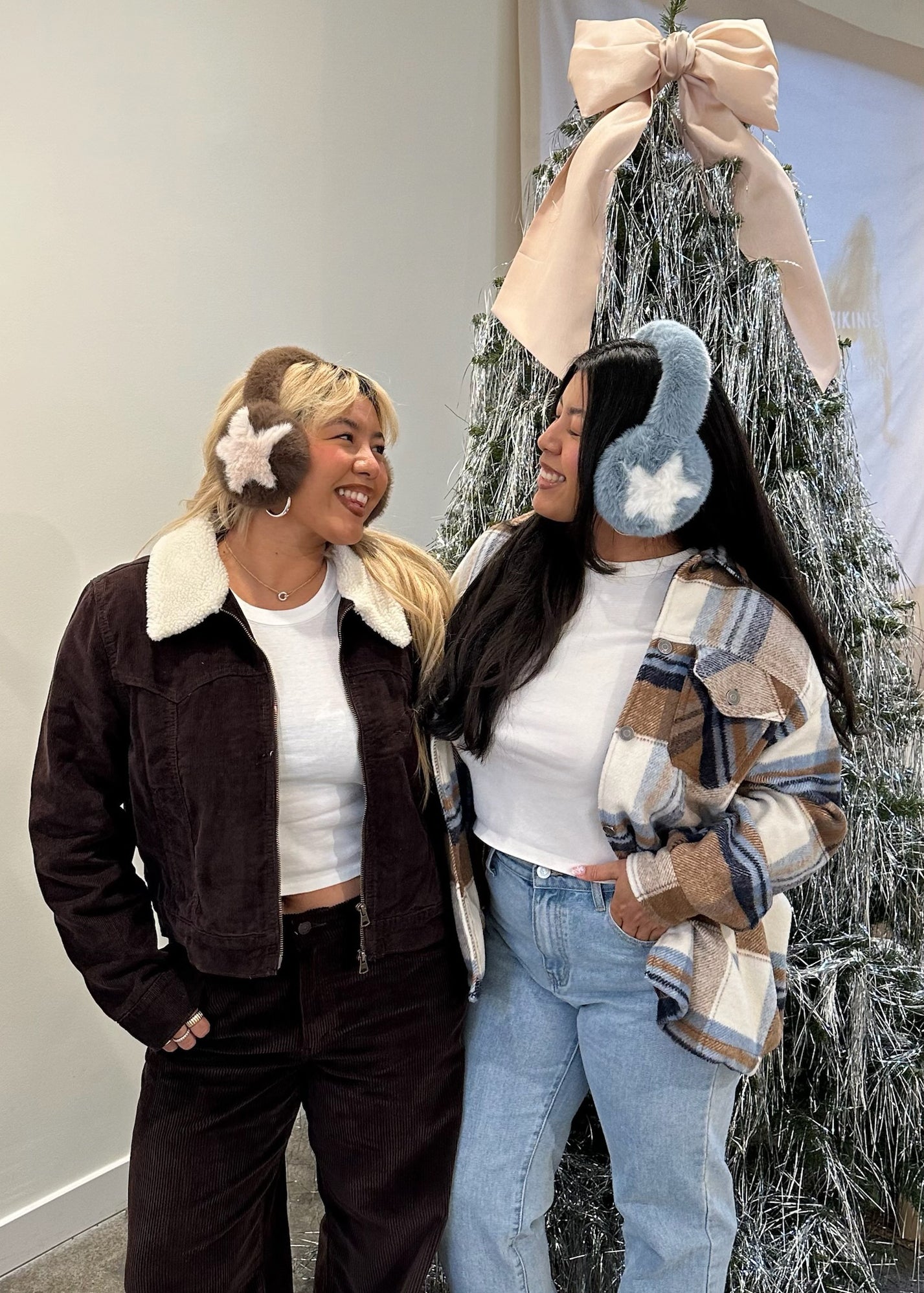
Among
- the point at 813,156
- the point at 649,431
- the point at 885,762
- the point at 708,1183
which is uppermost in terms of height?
the point at 813,156

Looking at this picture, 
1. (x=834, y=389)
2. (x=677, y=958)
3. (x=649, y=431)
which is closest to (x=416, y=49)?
(x=834, y=389)

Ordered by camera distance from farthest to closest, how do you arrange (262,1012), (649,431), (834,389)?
(834,389) → (262,1012) → (649,431)

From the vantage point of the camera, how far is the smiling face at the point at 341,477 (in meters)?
1.39

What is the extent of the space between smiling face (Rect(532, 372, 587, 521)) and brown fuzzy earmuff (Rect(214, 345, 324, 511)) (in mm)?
325

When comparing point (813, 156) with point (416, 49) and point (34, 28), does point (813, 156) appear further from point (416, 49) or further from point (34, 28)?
point (34, 28)

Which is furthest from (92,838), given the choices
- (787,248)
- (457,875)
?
(787,248)

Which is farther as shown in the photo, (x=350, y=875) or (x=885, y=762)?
(x=885, y=762)

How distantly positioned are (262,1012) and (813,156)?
9.16ft

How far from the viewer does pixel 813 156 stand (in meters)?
2.96

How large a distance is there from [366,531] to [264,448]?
30 centimetres

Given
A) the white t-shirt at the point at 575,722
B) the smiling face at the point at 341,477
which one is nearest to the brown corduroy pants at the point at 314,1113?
the white t-shirt at the point at 575,722

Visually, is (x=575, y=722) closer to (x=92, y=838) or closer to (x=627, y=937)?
(x=627, y=937)

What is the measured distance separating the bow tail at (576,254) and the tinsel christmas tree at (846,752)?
0.19ft

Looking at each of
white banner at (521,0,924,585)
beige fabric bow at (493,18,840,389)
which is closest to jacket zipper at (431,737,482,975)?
beige fabric bow at (493,18,840,389)
